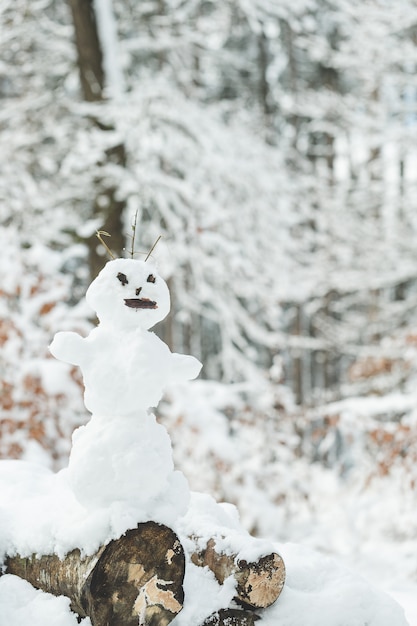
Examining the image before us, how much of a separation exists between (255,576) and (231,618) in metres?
0.17

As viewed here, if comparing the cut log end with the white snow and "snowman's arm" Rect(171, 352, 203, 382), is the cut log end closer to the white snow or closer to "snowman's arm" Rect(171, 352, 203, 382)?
the white snow

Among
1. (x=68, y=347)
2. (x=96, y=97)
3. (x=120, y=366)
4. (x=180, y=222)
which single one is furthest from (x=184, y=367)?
(x=96, y=97)

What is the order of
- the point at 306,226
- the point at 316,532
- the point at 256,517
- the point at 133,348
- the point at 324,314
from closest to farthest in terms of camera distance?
the point at 133,348 → the point at 256,517 → the point at 316,532 → the point at 306,226 → the point at 324,314

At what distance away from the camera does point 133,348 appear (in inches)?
76.6

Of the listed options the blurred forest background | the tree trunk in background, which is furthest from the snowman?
the tree trunk in background

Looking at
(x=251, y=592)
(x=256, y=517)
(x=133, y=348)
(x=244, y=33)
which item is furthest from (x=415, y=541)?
(x=244, y=33)

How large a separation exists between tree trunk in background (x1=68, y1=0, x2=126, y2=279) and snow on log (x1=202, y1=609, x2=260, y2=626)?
3.95m

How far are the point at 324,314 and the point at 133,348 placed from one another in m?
11.3

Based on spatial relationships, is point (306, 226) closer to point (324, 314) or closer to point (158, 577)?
point (324, 314)

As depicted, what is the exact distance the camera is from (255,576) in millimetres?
1865

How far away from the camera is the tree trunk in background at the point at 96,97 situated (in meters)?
5.38

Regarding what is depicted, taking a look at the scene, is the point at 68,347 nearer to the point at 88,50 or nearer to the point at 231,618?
the point at 231,618

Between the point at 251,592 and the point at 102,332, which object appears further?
the point at 102,332

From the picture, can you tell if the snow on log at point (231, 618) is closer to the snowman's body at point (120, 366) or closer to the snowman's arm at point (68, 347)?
the snowman's body at point (120, 366)
